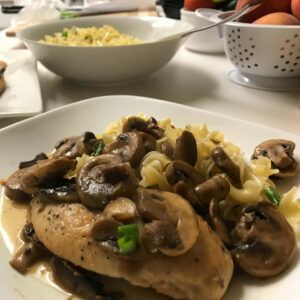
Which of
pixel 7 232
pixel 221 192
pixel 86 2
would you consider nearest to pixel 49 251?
pixel 7 232

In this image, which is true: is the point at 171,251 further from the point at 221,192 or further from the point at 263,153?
the point at 263,153

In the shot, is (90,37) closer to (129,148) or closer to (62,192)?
(129,148)

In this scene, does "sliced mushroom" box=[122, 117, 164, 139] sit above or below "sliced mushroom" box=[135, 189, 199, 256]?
below

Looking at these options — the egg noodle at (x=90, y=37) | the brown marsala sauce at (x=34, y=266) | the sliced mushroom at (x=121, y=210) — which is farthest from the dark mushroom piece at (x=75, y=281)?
the egg noodle at (x=90, y=37)

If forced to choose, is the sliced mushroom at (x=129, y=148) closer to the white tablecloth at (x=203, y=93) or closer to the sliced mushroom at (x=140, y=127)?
the sliced mushroom at (x=140, y=127)

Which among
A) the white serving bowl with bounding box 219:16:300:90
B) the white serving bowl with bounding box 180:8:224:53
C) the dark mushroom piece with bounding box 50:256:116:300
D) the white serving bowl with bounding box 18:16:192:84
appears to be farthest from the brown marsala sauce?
the white serving bowl with bounding box 180:8:224:53

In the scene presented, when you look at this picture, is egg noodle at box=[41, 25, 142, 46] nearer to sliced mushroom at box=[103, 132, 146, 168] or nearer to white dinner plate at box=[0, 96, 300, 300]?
white dinner plate at box=[0, 96, 300, 300]
